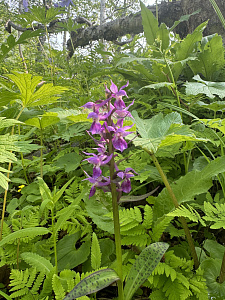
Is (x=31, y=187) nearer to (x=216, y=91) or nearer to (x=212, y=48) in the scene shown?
(x=216, y=91)

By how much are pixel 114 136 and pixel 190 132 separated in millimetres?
322

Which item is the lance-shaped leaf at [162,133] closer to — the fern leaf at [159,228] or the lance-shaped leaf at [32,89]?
the fern leaf at [159,228]

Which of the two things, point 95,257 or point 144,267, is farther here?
point 95,257

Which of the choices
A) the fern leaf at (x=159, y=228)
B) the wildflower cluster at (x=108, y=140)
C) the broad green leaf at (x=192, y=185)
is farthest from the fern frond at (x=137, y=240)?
the wildflower cluster at (x=108, y=140)

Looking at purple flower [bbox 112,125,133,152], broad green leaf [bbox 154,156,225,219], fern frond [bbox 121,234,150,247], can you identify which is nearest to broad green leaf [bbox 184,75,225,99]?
broad green leaf [bbox 154,156,225,219]

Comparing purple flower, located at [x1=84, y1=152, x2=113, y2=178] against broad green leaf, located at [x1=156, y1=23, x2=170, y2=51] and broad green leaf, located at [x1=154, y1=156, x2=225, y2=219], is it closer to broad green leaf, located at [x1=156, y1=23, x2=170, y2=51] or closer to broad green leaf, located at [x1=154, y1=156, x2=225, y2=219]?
broad green leaf, located at [x1=154, y1=156, x2=225, y2=219]

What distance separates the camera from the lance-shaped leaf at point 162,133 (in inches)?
32.7

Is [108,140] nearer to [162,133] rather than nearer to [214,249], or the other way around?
[162,133]

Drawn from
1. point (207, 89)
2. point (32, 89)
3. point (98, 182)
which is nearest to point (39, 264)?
point (98, 182)

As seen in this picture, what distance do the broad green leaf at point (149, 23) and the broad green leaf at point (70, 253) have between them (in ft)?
7.72

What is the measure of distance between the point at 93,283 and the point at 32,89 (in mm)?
1019

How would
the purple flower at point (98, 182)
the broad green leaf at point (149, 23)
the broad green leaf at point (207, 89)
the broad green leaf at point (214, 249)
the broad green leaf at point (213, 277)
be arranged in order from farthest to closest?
the broad green leaf at point (149, 23), the broad green leaf at point (207, 89), the broad green leaf at point (214, 249), the broad green leaf at point (213, 277), the purple flower at point (98, 182)

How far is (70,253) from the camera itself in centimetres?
114

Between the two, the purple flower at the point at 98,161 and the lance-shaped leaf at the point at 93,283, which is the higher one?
the purple flower at the point at 98,161
